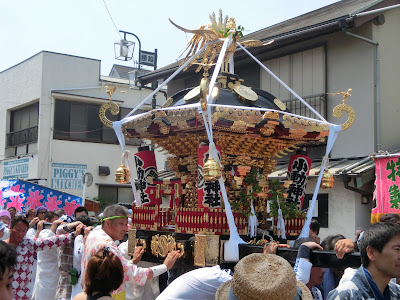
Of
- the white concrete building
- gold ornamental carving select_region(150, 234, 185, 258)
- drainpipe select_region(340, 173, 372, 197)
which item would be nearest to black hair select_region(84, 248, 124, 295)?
gold ornamental carving select_region(150, 234, 185, 258)

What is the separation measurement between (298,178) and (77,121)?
14399 millimetres

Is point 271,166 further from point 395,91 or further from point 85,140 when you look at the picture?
point 85,140

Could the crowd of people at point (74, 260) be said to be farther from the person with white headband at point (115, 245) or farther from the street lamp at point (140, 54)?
the street lamp at point (140, 54)

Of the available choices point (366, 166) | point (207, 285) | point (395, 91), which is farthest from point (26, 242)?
point (395, 91)

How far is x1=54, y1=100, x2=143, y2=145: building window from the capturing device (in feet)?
65.0

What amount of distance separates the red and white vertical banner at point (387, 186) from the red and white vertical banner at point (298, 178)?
260 cm

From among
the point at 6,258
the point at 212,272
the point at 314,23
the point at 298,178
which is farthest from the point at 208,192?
the point at 314,23

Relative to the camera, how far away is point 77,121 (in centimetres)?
2006

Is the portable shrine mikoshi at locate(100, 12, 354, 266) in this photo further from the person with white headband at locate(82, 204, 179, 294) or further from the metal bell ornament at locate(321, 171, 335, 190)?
the person with white headband at locate(82, 204, 179, 294)

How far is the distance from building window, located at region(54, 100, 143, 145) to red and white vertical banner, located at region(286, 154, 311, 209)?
45.6 ft

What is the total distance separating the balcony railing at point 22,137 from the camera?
66.7ft

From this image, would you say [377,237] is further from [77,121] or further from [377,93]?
[77,121]

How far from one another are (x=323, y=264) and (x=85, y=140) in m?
17.2

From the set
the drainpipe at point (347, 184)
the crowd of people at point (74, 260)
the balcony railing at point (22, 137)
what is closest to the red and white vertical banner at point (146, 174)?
the crowd of people at point (74, 260)
